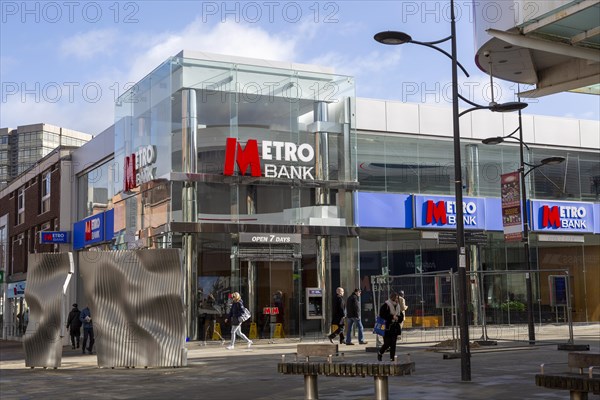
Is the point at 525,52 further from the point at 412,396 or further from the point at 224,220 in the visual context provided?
the point at 224,220

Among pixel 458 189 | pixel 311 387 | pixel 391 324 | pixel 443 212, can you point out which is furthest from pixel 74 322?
pixel 311 387

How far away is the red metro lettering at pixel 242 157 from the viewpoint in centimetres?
3081

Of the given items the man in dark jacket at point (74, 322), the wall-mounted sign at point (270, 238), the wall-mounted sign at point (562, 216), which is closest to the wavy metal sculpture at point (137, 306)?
the wall-mounted sign at point (270, 238)

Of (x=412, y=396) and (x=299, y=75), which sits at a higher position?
(x=299, y=75)

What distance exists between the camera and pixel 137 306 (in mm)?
21547

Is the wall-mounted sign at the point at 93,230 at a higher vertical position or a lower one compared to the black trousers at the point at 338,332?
higher

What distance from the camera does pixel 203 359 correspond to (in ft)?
78.0

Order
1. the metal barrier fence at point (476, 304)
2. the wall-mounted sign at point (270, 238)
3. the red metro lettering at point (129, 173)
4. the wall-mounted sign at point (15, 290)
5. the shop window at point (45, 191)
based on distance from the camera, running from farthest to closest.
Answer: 1. the wall-mounted sign at point (15, 290)
2. the shop window at point (45, 191)
3. the red metro lettering at point (129, 173)
4. the wall-mounted sign at point (270, 238)
5. the metal barrier fence at point (476, 304)

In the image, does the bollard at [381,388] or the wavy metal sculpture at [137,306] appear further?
the wavy metal sculpture at [137,306]

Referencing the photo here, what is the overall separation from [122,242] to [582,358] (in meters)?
25.5

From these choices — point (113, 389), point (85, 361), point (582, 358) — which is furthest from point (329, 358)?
point (85, 361)

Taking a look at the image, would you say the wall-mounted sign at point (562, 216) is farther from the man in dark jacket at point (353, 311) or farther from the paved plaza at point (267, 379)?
the man in dark jacket at point (353, 311)

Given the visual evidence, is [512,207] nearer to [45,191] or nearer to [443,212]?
[443,212]

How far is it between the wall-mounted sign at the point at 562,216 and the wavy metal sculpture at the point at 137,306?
74.7ft
